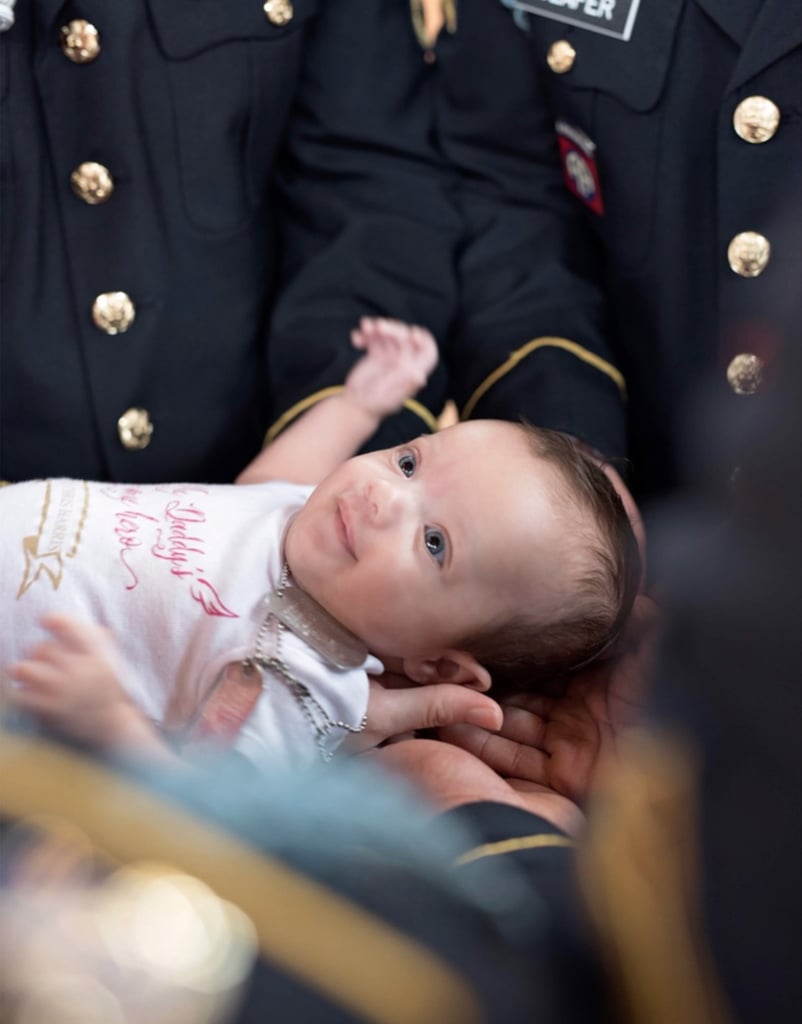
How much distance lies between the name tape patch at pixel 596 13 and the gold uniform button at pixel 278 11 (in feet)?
0.58

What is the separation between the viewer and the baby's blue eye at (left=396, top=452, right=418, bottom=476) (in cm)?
73

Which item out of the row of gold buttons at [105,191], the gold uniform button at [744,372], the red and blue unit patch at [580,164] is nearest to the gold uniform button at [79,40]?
the row of gold buttons at [105,191]

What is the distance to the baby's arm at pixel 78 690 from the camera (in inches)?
18.2

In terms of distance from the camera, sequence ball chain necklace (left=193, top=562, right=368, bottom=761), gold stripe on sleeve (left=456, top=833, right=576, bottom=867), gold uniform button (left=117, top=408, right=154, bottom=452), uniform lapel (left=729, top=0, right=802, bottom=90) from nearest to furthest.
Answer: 1. gold stripe on sleeve (left=456, top=833, right=576, bottom=867)
2. ball chain necklace (left=193, top=562, right=368, bottom=761)
3. uniform lapel (left=729, top=0, right=802, bottom=90)
4. gold uniform button (left=117, top=408, right=154, bottom=452)

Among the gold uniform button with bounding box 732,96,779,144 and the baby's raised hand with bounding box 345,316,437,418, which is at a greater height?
the gold uniform button with bounding box 732,96,779,144

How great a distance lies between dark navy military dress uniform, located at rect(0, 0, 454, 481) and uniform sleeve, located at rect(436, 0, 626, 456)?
27 millimetres

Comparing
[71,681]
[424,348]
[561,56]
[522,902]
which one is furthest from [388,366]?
[522,902]

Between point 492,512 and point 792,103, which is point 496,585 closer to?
point 492,512

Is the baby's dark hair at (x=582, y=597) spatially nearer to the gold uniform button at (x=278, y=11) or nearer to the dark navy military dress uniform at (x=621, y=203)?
the dark navy military dress uniform at (x=621, y=203)

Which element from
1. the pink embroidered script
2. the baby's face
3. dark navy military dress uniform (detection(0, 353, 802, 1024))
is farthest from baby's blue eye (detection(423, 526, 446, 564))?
dark navy military dress uniform (detection(0, 353, 802, 1024))

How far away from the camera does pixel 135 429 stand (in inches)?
34.8

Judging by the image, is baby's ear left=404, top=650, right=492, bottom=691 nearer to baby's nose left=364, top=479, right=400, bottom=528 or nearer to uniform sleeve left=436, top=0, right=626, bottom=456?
baby's nose left=364, top=479, right=400, bottom=528

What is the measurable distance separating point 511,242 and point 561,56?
145mm

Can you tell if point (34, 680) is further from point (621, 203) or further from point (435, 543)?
point (621, 203)
